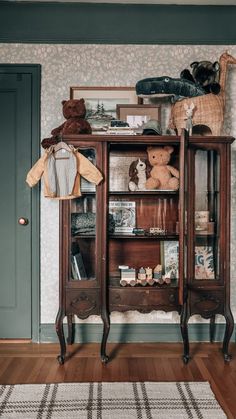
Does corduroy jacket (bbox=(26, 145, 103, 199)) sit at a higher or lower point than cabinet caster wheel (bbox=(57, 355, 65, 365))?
higher

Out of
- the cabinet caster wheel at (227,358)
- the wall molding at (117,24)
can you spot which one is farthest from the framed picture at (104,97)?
the cabinet caster wheel at (227,358)

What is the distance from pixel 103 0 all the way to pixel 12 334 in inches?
111

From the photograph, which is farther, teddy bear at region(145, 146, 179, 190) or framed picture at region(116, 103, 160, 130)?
framed picture at region(116, 103, 160, 130)

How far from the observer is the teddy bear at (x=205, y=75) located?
310 centimetres

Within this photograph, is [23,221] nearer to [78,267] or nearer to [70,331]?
[78,267]

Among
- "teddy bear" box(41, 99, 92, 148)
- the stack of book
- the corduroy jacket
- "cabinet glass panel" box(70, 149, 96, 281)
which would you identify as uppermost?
"teddy bear" box(41, 99, 92, 148)

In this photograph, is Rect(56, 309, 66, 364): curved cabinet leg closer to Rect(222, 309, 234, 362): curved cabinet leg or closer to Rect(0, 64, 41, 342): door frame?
Rect(0, 64, 41, 342): door frame

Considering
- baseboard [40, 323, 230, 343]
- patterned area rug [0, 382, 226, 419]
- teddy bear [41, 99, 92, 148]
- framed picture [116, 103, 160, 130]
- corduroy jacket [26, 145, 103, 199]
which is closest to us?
patterned area rug [0, 382, 226, 419]

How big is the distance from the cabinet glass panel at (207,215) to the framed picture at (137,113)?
1.82 ft

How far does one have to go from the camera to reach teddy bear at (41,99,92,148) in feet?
9.82

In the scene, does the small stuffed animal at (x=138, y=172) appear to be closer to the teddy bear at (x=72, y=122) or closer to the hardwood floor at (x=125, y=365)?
the teddy bear at (x=72, y=122)

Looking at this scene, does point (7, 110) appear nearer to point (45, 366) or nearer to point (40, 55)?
point (40, 55)

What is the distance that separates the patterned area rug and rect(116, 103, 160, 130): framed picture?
1925 mm

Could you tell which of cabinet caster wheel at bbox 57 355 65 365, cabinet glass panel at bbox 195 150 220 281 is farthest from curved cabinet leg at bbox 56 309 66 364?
cabinet glass panel at bbox 195 150 220 281
